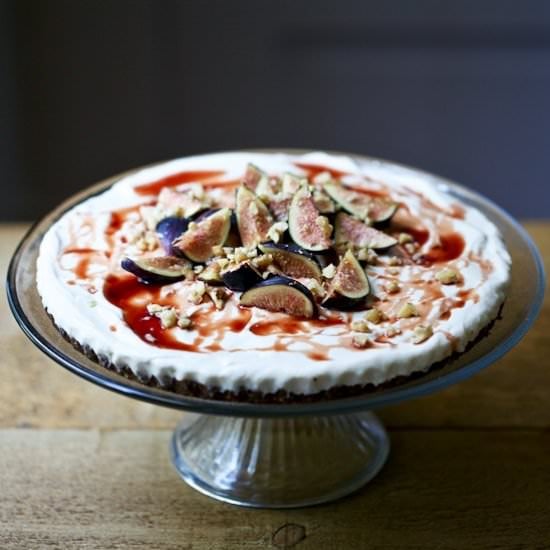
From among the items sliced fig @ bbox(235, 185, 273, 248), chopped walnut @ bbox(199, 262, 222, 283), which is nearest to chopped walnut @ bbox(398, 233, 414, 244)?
sliced fig @ bbox(235, 185, 273, 248)

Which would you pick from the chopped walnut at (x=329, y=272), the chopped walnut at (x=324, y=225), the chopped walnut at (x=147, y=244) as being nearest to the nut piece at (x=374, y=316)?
the chopped walnut at (x=329, y=272)

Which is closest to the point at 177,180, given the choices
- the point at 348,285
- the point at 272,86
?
the point at 348,285

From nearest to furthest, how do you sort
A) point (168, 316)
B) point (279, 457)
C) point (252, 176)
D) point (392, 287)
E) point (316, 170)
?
point (168, 316) < point (392, 287) < point (279, 457) < point (252, 176) < point (316, 170)

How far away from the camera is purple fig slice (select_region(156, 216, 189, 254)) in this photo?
5.75 ft

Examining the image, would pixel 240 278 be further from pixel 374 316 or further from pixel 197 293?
pixel 374 316

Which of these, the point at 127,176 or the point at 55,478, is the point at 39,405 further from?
the point at 127,176

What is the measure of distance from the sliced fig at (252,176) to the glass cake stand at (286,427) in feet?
1.09

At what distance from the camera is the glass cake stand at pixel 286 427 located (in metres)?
1.46

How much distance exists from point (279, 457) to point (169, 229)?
49cm

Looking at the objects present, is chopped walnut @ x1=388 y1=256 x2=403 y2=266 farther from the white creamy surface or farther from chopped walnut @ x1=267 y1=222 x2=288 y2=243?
chopped walnut @ x1=267 y1=222 x2=288 y2=243

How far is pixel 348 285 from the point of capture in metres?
1.59

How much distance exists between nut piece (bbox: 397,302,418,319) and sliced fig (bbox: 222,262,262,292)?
248mm

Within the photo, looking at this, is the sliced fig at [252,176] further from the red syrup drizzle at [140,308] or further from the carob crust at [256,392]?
the carob crust at [256,392]

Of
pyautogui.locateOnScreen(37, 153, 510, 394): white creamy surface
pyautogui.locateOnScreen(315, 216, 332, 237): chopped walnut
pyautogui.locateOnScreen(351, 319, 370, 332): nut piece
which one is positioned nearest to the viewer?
pyautogui.locateOnScreen(37, 153, 510, 394): white creamy surface
